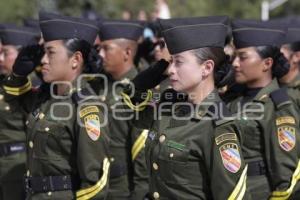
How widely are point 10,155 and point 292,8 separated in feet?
140

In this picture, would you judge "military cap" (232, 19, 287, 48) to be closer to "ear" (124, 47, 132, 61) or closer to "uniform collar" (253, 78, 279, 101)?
"uniform collar" (253, 78, 279, 101)

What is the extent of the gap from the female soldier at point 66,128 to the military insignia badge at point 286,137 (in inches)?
53.8

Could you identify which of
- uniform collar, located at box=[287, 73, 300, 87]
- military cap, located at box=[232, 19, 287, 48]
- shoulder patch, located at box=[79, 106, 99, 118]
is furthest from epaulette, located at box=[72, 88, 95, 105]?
uniform collar, located at box=[287, 73, 300, 87]

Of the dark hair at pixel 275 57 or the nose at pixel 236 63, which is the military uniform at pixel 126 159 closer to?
the nose at pixel 236 63

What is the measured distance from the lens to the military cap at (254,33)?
16.1 feet

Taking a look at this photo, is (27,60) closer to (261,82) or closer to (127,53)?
(127,53)

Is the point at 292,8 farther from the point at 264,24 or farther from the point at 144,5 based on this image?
the point at 264,24

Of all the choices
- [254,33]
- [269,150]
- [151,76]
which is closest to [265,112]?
[269,150]

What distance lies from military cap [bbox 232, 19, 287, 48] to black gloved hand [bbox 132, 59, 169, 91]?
0.79m

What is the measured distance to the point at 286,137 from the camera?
4.61 meters

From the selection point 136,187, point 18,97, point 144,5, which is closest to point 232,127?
point 136,187

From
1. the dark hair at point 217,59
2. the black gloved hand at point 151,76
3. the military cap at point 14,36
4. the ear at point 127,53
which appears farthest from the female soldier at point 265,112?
the military cap at point 14,36

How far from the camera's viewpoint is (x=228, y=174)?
333cm

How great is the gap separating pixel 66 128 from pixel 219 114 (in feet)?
3.83
